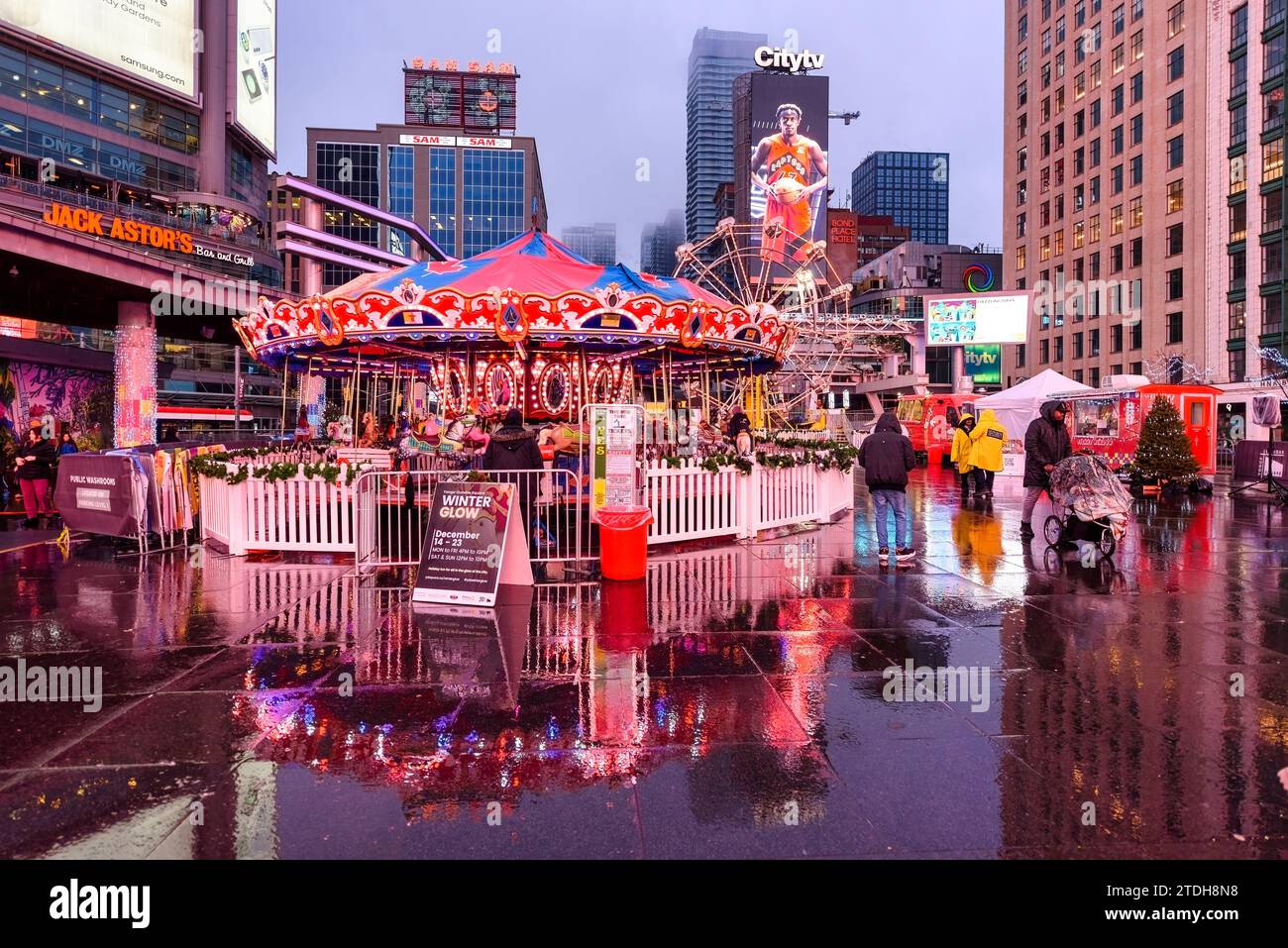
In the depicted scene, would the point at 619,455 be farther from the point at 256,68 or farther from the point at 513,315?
the point at 256,68

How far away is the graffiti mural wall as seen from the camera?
62.8 feet

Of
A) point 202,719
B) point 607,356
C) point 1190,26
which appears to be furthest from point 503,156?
point 202,719

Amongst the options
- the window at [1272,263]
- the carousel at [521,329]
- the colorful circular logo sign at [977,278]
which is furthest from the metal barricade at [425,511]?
the window at [1272,263]

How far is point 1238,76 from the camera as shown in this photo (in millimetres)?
43062

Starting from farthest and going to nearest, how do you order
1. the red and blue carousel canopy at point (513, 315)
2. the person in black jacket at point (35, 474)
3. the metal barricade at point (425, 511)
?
1. the person in black jacket at point (35, 474)
2. the red and blue carousel canopy at point (513, 315)
3. the metal barricade at point (425, 511)

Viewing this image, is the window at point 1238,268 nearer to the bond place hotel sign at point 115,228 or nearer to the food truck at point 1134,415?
the food truck at point 1134,415

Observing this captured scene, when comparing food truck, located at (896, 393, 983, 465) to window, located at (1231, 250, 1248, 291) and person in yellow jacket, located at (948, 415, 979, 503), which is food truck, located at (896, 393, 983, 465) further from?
window, located at (1231, 250, 1248, 291)

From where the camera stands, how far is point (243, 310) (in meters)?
24.0

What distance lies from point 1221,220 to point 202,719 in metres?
53.3

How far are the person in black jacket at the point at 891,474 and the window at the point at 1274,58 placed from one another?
4473 centimetres

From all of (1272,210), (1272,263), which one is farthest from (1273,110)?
(1272,263)

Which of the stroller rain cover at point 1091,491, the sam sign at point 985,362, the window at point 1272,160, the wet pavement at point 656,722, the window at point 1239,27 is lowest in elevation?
the wet pavement at point 656,722

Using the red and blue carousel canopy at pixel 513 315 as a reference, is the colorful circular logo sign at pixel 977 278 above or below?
above

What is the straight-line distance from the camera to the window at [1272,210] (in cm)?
4009
